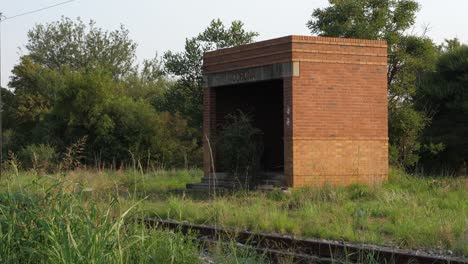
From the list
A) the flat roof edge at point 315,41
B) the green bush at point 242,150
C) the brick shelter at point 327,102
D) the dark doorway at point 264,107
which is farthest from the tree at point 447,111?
the green bush at point 242,150

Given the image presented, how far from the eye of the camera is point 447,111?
3017 centimetres

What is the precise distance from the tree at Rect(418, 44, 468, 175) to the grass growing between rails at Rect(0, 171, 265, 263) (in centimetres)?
2279

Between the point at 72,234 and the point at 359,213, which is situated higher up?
the point at 72,234

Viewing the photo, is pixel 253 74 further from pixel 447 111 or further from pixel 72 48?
pixel 72 48

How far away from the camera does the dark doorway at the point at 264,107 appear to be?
78.4 feet

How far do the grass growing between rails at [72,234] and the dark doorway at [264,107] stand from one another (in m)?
15.9

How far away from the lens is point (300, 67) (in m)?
19.9

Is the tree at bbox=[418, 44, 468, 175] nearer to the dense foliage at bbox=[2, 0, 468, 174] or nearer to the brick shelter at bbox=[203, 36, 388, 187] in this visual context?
the dense foliage at bbox=[2, 0, 468, 174]

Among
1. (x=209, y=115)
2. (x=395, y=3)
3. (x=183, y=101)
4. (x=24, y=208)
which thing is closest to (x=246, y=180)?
(x=209, y=115)

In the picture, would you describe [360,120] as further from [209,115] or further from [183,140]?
[183,140]

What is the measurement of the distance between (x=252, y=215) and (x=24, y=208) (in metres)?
7.23

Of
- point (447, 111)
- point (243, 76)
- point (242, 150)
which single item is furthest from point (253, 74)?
point (447, 111)

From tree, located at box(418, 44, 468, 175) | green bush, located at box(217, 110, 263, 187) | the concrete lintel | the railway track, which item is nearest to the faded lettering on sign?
the concrete lintel

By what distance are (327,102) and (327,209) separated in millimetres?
5336
